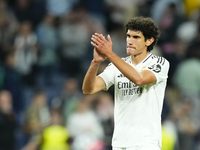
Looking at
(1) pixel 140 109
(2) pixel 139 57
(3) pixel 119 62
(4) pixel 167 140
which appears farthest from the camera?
(4) pixel 167 140

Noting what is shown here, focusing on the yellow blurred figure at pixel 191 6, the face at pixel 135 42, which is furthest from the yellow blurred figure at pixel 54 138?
the yellow blurred figure at pixel 191 6

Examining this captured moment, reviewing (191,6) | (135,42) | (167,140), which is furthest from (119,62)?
(191,6)

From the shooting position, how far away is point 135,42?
14.1 ft

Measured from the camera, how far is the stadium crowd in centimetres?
775

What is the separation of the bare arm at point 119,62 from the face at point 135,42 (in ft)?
1.24

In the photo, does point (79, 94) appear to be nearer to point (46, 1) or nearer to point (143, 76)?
point (46, 1)

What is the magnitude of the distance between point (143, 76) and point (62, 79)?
5.51 m

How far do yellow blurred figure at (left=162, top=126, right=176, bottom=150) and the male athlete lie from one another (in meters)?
3.23

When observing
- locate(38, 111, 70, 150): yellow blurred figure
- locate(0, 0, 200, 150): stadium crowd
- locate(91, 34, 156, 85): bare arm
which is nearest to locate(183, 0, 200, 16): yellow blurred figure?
locate(0, 0, 200, 150): stadium crowd

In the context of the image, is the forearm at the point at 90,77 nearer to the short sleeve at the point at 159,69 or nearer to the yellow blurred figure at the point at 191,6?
the short sleeve at the point at 159,69

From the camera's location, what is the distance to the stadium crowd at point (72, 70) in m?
7.75

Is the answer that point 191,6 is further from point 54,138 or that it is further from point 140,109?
point 140,109

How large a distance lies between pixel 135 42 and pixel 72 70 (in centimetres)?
530

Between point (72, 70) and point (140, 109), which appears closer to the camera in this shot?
point (140, 109)
